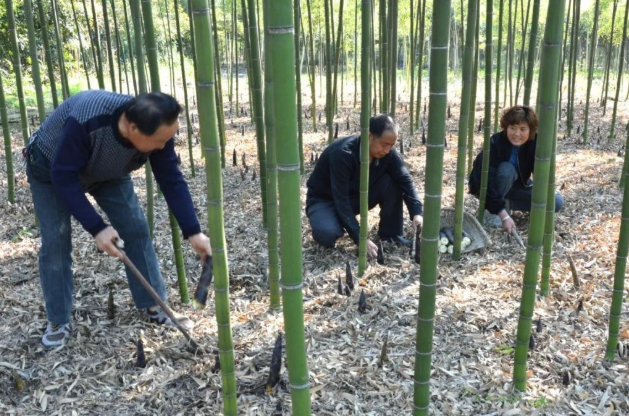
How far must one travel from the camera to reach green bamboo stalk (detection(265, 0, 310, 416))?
1.07 meters

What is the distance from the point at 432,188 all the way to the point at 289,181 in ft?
1.72

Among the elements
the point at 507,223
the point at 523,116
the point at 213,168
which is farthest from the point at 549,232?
the point at 213,168

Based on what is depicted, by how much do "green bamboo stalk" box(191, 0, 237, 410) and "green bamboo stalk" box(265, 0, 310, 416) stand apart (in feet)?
1.12

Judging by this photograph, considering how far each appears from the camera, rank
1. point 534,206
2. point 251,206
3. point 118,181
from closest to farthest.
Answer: point 534,206 → point 118,181 → point 251,206

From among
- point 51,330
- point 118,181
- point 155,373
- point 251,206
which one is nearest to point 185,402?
point 155,373

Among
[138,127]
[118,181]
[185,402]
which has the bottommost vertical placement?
[185,402]

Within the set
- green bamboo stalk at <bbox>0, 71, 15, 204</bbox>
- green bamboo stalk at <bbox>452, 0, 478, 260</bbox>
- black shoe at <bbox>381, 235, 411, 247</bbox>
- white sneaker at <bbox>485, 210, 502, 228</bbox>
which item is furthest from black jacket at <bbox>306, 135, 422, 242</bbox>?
green bamboo stalk at <bbox>0, 71, 15, 204</bbox>

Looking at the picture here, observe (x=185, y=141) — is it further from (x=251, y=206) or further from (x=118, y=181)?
(x=118, y=181)

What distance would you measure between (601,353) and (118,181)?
2441 millimetres

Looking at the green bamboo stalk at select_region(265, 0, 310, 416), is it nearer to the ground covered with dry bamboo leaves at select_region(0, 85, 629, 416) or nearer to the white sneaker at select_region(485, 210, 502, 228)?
the ground covered with dry bamboo leaves at select_region(0, 85, 629, 416)

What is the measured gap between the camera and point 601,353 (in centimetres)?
250

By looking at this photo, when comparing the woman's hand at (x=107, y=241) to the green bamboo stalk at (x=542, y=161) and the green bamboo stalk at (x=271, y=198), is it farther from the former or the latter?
the green bamboo stalk at (x=542, y=161)

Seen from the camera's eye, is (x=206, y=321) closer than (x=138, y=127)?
No

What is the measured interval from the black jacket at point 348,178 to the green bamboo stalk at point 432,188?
1925 millimetres
